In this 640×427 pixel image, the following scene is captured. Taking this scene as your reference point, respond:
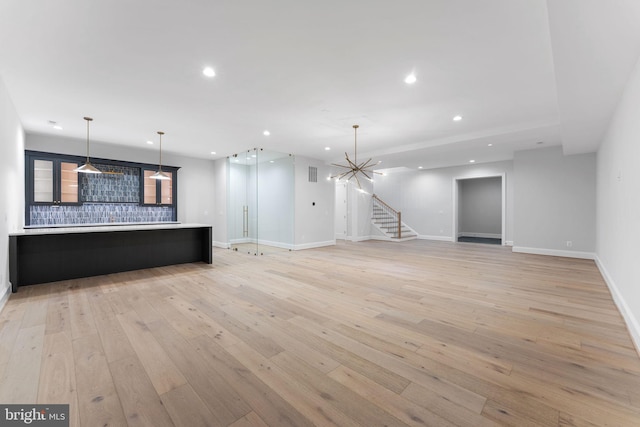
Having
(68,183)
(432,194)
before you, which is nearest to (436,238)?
(432,194)

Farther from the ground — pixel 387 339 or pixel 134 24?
pixel 134 24

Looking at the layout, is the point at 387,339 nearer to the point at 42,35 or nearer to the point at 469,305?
the point at 469,305

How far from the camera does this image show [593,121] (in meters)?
4.33

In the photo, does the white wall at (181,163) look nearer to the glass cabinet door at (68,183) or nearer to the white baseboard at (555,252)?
the glass cabinet door at (68,183)

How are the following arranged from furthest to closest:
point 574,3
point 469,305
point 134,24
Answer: point 469,305, point 134,24, point 574,3

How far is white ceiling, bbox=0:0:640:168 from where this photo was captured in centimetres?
231

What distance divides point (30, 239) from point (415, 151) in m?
7.91

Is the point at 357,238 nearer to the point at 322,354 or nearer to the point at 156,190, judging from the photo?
the point at 156,190

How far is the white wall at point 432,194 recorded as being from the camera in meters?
9.40

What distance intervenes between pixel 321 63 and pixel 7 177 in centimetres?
490

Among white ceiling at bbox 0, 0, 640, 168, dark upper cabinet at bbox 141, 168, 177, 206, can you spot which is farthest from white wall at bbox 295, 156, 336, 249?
dark upper cabinet at bbox 141, 168, 177, 206

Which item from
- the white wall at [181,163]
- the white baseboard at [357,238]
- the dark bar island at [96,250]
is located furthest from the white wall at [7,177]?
the white baseboard at [357,238]

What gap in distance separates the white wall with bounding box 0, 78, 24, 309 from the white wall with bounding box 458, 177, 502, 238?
42.1ft

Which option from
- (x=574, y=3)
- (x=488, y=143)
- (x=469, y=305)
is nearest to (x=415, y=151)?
Result: (x=488, y=143)
